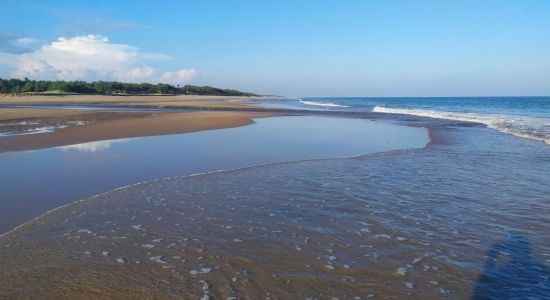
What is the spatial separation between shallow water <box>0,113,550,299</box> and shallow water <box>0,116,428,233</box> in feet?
2.56

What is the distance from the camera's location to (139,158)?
10750 mm

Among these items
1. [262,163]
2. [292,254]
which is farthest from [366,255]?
[262,163]

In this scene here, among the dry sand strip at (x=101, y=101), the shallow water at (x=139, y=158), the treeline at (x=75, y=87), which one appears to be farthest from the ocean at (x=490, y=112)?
the treeline at (x=75, y=87)

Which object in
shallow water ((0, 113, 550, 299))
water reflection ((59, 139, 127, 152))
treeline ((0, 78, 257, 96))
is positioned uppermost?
treeline ((0, 78, 257, 96))

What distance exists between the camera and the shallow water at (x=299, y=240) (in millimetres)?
3965

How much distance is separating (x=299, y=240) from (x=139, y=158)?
6962 mm

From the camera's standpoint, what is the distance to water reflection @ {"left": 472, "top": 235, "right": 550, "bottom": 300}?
3883mm

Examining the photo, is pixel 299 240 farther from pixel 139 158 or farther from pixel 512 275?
pixel 139 158

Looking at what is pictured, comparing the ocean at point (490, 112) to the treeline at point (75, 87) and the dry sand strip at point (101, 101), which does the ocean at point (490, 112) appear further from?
the treeline at point (75, 87)

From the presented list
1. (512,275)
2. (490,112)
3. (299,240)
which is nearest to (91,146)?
(299,240)

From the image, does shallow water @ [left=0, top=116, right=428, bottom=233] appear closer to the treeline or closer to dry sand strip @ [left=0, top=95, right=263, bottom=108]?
dry sand strip @ [left=0, top=95, right=263, bottom=108]

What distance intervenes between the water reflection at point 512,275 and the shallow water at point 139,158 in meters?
5.95

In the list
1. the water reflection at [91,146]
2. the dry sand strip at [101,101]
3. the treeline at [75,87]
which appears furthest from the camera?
the treeline at [75,87]

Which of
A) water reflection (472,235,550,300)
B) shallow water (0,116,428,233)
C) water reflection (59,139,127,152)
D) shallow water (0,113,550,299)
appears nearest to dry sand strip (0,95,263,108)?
shallow water (0,116,428,233)
